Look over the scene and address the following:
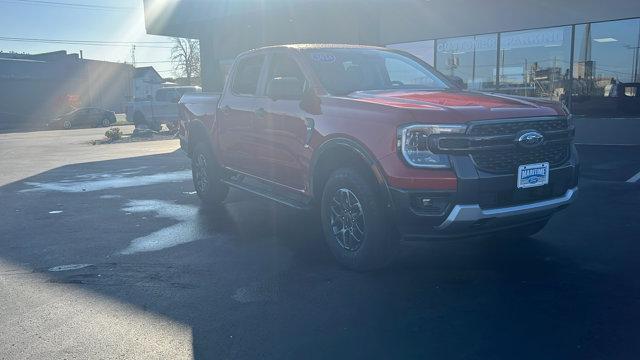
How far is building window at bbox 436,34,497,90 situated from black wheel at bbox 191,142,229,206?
9321mm

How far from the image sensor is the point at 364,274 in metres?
4.57

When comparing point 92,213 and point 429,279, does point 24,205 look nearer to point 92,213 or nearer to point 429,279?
point 92,213

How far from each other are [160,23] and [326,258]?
59.1ft

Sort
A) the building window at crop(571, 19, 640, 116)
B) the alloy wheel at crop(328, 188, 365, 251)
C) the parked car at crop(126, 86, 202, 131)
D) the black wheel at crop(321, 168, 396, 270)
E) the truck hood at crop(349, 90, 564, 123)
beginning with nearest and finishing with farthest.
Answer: the truck hood at crop(349, 90, 564, 123), the black wheel at crop(321, 168, 396, 270), the alloy wheel at crop(328, 188, 365, 251), the building window at crop(571, 19, 640, 116), the parked car at crop(126, 86, 202, 131)

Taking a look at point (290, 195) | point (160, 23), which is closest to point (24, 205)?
point (290, 195)

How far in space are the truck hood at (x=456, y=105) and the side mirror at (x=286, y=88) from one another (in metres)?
0.56

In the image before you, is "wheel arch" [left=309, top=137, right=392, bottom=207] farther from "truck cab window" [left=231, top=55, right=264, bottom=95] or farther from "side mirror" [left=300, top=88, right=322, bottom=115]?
"truck cab window" [left=231, top=55, right=264, bottom=95]

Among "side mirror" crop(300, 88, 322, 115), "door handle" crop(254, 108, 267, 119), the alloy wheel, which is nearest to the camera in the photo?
the alloy wheel

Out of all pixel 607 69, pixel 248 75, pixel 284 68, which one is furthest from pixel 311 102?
pixel 607 69

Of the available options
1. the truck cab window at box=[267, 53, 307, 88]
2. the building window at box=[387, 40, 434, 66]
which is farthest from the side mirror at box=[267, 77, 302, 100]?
the building window at box=[387, 40, 434, 66]

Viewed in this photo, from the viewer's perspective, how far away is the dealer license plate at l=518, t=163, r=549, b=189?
13.9ft

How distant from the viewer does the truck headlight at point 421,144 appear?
4035 mm

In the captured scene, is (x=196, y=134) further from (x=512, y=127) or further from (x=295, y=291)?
(x=512, y=127)

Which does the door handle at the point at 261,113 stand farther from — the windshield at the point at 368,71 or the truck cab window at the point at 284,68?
the windshield at the point at 368,71
